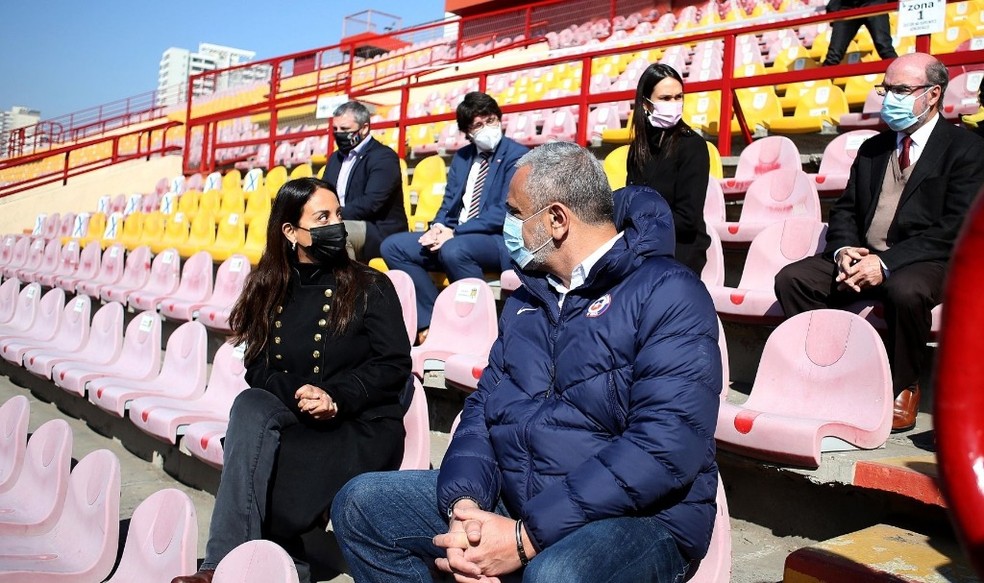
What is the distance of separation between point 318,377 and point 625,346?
1245 millimetres

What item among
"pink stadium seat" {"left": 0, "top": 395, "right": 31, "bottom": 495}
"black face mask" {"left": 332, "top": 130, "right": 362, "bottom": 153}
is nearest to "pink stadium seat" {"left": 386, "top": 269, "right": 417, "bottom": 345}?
"black face mask" {"left": 332, "top": 130, "right": 362, "bottom": 153}

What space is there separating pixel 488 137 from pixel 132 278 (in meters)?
3.92

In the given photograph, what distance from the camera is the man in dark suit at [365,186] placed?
4891 mm

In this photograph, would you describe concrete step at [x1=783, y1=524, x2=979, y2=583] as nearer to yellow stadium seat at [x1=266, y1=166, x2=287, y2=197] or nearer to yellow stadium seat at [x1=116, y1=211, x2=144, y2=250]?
yellow stadium seat at [x1=266, y1=166, x2=287, y2=197]


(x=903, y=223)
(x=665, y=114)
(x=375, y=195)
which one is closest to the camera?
(x=903, y=223)

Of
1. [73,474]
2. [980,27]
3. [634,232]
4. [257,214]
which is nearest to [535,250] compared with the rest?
[634,232]

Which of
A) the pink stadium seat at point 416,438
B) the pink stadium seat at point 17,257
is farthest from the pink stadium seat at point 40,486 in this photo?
the pink stadium seat at point 17,257

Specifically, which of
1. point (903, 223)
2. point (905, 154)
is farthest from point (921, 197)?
point (905, 154)

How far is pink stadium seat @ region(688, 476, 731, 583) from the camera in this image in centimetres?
Answer: 182

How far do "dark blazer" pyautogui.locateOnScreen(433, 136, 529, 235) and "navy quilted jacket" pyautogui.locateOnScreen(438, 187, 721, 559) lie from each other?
2206 mm

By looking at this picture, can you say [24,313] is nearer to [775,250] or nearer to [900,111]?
[775,250]

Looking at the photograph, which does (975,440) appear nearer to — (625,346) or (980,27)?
(625,346)

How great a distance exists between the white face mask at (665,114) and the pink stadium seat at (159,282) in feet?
12.9

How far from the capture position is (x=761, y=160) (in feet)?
16.6
